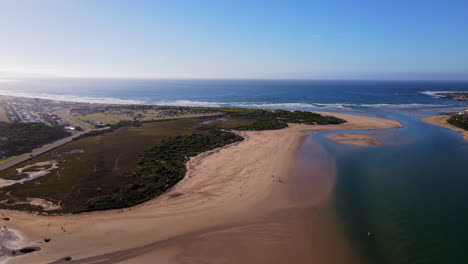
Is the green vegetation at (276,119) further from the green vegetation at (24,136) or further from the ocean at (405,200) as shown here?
the green vegetation at (24,136)

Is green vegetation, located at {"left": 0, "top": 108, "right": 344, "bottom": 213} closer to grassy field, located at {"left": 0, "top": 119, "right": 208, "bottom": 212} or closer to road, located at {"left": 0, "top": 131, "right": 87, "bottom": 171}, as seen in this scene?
grassy field, located at {"left": 0, "top": 119, "right": 208, "bottom": 212}

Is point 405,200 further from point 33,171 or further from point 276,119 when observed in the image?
A: point 276,119

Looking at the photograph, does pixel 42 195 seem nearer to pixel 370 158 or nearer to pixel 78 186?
pixel 78 186

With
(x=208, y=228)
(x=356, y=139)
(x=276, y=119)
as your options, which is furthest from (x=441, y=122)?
(x=208, y=228)

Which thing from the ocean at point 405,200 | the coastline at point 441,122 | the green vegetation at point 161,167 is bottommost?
the ocean at point 405,200

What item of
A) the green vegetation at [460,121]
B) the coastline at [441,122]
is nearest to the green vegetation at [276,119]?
the coastline at [441,122]

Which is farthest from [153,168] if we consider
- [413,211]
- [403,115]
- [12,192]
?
[403,115]
